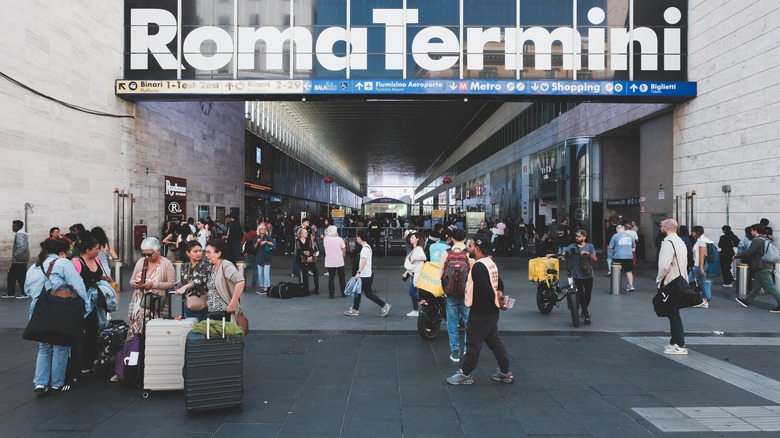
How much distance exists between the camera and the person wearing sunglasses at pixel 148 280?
5.51m

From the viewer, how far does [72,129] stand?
1394cm

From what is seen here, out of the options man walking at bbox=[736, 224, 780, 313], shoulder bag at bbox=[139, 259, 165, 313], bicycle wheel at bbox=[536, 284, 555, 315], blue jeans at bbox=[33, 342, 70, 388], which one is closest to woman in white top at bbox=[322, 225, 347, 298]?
bicycle wheel at bbox=[536, 284, 555, 315]

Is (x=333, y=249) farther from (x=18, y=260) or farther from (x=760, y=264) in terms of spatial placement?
(x=760, y=264)

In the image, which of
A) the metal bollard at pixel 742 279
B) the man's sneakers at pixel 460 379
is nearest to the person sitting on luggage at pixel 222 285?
the man's sneakers at pixel 460 379

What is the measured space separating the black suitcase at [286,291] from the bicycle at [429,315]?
15.5 feet

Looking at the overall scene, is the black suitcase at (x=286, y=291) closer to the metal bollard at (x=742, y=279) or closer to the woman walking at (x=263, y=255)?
the woman walking at (x=263, y=255)

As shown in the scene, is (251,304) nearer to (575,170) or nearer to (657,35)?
(657,35)

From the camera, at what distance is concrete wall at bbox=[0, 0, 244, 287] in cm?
1194

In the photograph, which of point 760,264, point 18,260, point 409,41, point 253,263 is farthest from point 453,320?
point 409,41

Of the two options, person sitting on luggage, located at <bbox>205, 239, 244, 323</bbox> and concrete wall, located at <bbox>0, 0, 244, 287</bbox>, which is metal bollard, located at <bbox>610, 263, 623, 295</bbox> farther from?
concrete wall, located at <bbox>0, 0, 244, 287</bbox>

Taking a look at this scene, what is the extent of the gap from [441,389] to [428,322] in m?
2.16

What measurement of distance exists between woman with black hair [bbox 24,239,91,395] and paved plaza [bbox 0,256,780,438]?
19cm

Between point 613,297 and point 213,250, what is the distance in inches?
376

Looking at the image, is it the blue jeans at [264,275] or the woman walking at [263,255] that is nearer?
the woman walking at [263,255]
